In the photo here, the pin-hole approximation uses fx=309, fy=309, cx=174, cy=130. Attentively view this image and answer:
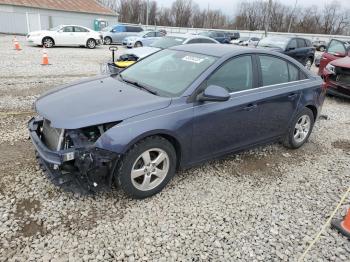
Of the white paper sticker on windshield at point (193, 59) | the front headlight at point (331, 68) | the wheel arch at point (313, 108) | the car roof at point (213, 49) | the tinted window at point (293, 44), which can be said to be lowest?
the wheel arch at point (313, 108)

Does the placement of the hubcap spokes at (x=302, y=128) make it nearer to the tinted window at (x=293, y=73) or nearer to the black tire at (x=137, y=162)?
the tinted window at (x=293, y=73)

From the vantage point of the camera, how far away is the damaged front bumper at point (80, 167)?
291cm

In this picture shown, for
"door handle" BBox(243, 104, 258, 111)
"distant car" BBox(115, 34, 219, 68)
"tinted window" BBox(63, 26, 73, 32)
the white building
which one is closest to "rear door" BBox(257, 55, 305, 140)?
"door handle" BBox(243, 104, 258, 111)

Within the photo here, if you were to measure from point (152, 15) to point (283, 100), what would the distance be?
70.0 meters

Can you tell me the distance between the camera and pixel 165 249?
9.11 ft

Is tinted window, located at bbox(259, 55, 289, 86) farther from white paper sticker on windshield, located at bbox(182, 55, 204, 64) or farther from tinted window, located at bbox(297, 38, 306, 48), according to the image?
tinted window, located at bbox(297, 38, 306, 48)

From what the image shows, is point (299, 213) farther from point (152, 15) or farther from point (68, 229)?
point (152, 15)

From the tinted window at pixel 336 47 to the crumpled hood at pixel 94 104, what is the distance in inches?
384

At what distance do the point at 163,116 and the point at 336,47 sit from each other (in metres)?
10.4

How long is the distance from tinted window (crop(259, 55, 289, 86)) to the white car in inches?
644

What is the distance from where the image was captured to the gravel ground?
275cm

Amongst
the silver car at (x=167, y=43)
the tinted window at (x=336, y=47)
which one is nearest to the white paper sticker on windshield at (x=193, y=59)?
the silver car at (x=167, y=43)

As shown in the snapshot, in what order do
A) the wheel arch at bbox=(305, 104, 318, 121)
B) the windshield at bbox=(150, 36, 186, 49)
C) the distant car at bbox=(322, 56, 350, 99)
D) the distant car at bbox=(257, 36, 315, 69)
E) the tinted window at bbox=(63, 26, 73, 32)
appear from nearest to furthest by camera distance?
1. the wheel arch at bbox=(305, 104, 318, 121)
2. the distant car at bbox=(322, 56, 350, 99)
3. the windshield at bbox=(150, 36, 186, 49)
4. the distant car at bbox=(257, 36, 315, 69)
5. the tinted window at bbox=(63, 26, 73, 32)

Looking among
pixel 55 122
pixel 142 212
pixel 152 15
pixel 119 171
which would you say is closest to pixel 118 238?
pixel 142 212
